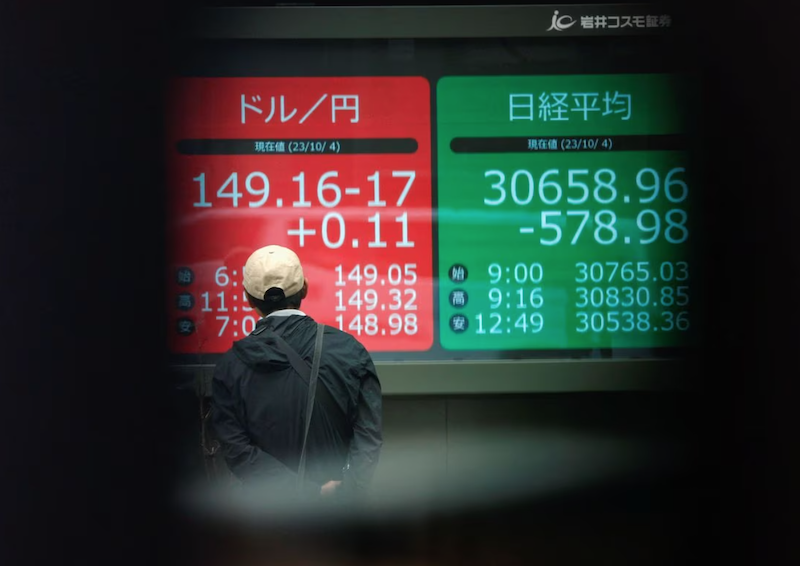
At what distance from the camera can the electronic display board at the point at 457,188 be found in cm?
278

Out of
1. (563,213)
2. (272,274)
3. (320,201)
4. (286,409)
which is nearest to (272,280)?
(272,274)

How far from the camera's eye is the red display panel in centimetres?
278

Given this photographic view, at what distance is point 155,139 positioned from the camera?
97.1 inches

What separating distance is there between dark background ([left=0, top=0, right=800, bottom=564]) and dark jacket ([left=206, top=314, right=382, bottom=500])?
13.5 inches

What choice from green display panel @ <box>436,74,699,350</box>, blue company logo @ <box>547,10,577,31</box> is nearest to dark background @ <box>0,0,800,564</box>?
green display panel @ <box>436,74,699,350</box>

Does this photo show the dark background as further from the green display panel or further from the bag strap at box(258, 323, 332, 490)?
the bag strap at box(258, 323, 332, 490)

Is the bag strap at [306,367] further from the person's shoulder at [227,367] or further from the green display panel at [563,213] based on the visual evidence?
the green display panel at [563,213]

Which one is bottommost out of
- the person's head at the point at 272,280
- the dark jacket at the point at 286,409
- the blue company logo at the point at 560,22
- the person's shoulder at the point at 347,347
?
the dark jacket at the point at 286,409

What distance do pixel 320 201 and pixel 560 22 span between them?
45.7 inches

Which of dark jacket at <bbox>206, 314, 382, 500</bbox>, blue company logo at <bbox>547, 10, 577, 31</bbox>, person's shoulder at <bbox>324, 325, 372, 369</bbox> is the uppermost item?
blue company logo at <bbox>547, 10, 577, 31</bbox>

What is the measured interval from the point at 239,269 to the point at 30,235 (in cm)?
83

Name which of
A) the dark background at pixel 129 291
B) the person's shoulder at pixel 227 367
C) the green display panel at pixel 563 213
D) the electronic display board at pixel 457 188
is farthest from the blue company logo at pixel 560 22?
the person's shoulder at pixel 227 367

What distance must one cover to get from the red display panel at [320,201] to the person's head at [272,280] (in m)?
0.60

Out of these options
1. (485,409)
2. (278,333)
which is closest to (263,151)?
(278,333)
